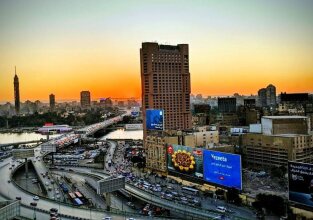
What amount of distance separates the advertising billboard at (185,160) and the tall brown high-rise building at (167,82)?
27.2ft

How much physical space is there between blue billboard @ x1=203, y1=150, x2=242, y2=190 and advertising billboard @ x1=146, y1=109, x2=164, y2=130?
18.9ft

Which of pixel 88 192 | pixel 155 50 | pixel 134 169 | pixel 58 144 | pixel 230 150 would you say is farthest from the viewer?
pixel 58 144

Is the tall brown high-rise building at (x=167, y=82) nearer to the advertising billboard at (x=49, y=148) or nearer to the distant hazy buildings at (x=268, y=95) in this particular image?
the advertising billboard at (x=49, y=148)

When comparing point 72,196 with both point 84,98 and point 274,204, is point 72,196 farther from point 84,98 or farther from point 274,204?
point 84,98

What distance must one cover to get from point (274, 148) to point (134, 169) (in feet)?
24.2

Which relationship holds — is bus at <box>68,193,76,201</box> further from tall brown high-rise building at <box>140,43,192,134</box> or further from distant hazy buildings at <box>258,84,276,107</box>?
distant hazy buildings at <box>258,84,276,107</box>

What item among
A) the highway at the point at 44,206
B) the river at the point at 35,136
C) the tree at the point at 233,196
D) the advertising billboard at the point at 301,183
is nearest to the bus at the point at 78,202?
the highway at the point at 44,206

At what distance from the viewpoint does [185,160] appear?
17.0 metres

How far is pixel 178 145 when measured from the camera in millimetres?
17484

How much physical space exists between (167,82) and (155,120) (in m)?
5.91

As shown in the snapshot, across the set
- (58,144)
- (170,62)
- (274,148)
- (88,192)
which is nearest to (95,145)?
(58,144)

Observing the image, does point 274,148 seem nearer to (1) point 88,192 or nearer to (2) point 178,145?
(2) point 178,145

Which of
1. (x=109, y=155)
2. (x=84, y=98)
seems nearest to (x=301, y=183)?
(x=109, y=155)

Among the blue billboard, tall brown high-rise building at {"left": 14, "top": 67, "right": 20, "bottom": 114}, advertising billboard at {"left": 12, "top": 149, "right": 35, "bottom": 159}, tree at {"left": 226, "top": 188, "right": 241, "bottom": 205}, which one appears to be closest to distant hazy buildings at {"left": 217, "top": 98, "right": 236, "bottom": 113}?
advertising billboard at {"left": 12, "top": 149, "right": 35, "bottom": 159}
